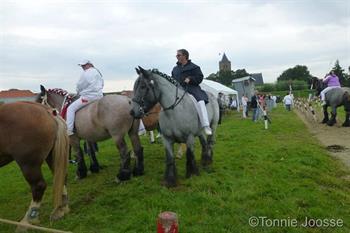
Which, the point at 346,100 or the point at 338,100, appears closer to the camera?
the point at 346,100

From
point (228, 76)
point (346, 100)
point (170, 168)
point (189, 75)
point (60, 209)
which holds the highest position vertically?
point (228, 76)

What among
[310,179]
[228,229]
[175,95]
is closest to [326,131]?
[310,179]

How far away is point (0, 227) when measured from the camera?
5.25m

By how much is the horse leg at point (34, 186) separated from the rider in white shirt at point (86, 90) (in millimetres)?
2422

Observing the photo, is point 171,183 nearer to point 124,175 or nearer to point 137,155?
point 124,175

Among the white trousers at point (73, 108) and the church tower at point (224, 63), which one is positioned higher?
the church tower at point (224, 63)

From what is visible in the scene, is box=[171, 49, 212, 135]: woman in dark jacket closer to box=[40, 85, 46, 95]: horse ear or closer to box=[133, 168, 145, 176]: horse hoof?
box=[133, 168, 145, 176]: horse hoof

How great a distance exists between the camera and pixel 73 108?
745cm

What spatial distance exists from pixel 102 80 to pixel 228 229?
470 centimetres

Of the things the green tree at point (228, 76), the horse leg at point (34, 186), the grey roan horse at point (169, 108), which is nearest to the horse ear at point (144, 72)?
the grey roan horse at point (169, 108)

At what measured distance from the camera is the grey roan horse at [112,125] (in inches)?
273

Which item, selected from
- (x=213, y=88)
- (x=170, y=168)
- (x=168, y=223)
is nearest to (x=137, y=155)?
(x=170, y=168)

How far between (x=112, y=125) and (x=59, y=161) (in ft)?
5.89

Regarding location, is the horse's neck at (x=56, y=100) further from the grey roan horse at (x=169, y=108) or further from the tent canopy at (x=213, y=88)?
the tent canopy at (x=213, y=88)
